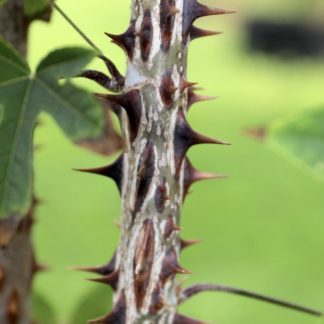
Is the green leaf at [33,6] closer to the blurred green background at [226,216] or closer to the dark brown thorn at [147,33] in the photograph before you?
the dark brown thorn at [147,33]

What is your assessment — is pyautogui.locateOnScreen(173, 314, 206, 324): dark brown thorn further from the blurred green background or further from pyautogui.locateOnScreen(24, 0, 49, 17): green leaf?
the blurred green background

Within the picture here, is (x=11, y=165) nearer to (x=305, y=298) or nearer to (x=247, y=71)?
(x=305, y=298)

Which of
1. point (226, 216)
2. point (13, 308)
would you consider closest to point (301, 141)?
point (13, 308)

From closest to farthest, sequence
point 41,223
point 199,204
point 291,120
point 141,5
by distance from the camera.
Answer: point 141,5 → point 291,120 → point 41,223 → point 199,204

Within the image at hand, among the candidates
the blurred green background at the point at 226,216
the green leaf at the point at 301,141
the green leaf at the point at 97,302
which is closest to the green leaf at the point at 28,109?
the green leaf at the point at 301,141

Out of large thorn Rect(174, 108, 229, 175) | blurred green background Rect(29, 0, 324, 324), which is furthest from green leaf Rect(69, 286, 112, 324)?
blurred green background Rect(29, 0, 324, 324)

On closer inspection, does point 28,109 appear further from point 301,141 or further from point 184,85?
point 301,141

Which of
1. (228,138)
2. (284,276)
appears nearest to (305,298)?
(284,276)
